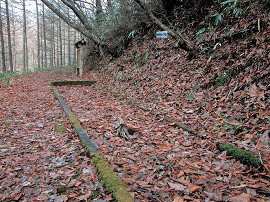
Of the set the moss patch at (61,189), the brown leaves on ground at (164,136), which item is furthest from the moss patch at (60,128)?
the moss patch at (61,189)

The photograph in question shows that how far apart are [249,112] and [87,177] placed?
3106mm

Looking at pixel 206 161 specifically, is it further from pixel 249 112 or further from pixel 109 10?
pixel 109 10

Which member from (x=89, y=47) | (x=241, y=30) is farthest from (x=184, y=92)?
(x=89, y=47)

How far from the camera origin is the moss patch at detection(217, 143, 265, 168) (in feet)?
7.61

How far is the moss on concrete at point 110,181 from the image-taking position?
70.4 inches

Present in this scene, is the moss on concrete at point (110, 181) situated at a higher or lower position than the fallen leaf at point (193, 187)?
higher

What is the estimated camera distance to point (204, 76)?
5074 mm

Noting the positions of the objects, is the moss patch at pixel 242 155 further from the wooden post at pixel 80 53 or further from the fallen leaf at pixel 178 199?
the wooden post at pixel 80 53

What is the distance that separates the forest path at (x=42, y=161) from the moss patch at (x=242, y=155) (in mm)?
1975

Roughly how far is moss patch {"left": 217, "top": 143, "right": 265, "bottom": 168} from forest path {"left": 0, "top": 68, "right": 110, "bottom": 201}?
198 centimetres

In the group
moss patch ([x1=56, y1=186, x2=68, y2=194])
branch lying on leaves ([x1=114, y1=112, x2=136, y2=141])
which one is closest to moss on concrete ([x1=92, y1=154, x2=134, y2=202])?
moss patch ([x1=56, y1=186, x2=68, y2=194])

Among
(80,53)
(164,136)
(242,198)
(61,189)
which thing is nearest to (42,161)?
(61,189)

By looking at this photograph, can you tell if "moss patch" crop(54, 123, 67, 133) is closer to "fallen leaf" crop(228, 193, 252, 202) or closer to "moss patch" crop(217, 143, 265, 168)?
"moss patch" crop(217, 143, 265, 168)

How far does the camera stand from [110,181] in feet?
6.64
